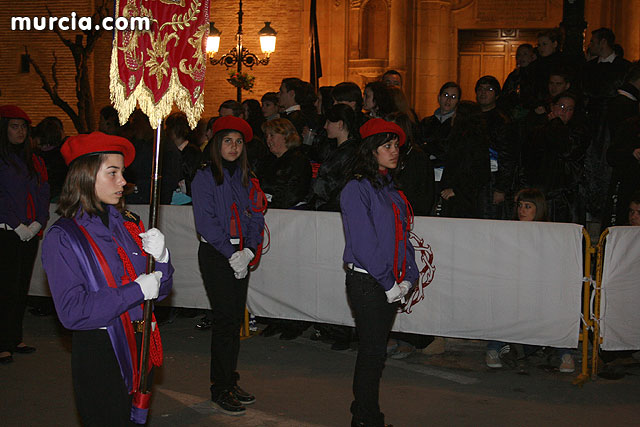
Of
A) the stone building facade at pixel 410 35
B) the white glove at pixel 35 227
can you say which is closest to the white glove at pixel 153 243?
the white glove at pixel 35 227

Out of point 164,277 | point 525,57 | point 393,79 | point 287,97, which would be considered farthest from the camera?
point 525,57

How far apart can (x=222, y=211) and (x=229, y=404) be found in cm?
150

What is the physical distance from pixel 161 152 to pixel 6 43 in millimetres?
26630

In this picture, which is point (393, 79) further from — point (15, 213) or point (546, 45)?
point (15, 213)

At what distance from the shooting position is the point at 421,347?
823 centimetres

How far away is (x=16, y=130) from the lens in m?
Result: 7.76

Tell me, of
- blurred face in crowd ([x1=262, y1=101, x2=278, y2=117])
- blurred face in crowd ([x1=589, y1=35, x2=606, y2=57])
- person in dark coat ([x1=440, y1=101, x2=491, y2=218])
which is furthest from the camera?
blurred face in crowd ([x1=262, y1=101, x2=278, y2=117])

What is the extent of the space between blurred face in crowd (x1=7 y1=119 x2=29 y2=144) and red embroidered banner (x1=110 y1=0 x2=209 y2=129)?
384 centimetres

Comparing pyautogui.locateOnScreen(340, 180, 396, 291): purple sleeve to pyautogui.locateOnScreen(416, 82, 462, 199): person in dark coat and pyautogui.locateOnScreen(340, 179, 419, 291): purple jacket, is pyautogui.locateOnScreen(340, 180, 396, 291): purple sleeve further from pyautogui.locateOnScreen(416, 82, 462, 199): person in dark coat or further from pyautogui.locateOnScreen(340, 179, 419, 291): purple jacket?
pyautogui.locateOnScreen(416, 82, 462, 199): person in dark coat

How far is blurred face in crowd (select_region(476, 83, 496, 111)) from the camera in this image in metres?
9.75

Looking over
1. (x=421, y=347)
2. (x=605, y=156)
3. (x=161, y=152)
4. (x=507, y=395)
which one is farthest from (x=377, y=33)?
(x=161, y=152)

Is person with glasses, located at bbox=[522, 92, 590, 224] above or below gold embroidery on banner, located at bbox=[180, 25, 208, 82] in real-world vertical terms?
below

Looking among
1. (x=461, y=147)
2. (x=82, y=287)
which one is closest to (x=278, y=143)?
(x=461, y=147)

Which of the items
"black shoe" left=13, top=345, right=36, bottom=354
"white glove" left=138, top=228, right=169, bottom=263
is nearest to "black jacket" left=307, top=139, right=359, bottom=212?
"black shoe" left=13, top=345, right=36, bottom=354
